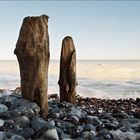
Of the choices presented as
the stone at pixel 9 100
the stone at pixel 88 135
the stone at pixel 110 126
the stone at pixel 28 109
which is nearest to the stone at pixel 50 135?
the stone at pixel 88 135

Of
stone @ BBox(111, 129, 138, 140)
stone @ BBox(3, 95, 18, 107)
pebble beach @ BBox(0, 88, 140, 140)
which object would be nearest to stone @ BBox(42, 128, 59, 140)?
pebble beach @ BBox(0, 88, 140, 140)

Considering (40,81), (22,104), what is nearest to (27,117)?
(22,104)

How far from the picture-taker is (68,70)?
40.1ft

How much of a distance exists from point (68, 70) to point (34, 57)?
341cm

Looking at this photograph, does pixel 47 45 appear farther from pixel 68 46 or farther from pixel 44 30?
pixel 68 46

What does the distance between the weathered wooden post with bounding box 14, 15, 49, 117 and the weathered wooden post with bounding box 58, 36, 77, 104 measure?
3041 millimetres

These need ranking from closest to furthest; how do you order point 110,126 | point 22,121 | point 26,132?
point 26,132 < point 22,121 < point 110,126

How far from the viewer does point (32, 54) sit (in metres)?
8.88

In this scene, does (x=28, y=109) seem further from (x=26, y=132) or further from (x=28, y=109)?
(x=26, y=132)

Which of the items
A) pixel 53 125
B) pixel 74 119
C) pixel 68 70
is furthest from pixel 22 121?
pixel 68 70

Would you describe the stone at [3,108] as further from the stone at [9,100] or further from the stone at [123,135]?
the stone at [123,135]

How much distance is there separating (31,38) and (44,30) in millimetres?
361

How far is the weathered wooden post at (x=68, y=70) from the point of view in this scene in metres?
12.1

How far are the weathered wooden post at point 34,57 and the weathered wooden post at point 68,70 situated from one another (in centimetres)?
304
